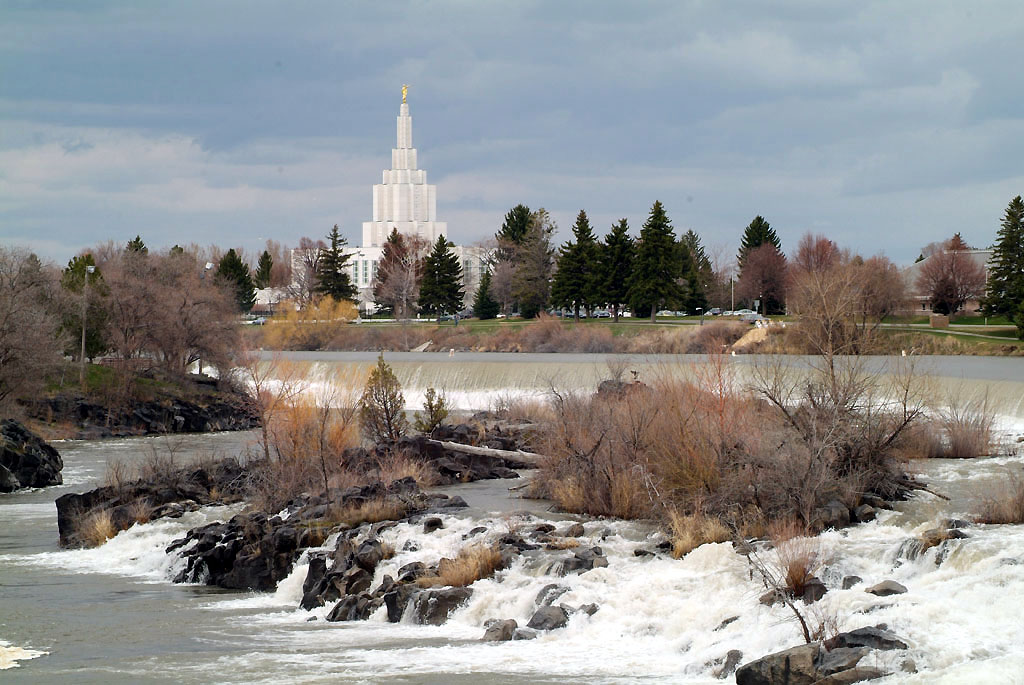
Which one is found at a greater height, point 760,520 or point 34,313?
point 34,313

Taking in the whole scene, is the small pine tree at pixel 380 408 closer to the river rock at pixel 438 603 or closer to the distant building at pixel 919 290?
the river rock at pixel 438 603

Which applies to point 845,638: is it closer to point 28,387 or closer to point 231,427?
point 28,387

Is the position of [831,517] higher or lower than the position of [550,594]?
higher

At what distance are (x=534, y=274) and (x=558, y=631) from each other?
91.3 m

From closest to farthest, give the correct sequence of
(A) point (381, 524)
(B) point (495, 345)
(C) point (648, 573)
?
(C) point (648, 573)
(A) point (381, 524)
(B) point (495, 345)

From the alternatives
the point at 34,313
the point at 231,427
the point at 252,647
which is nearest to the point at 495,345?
the point at 231,427

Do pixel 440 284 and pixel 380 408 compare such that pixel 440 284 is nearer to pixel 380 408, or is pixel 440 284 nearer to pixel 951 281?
pixel 951 281

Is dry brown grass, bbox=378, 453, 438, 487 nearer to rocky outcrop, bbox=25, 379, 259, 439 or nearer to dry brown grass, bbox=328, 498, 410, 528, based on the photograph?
dry brown grass, bbox=328, 498, 410, 528

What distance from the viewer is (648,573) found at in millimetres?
16766

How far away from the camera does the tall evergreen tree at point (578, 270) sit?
94.6m

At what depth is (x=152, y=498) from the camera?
26.0 metres

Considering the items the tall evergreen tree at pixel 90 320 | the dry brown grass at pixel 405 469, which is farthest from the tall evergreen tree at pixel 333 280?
the dry brown grass at pixel 405 469

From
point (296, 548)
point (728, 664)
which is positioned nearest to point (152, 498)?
point (296, 548)

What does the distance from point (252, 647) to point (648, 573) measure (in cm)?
579
